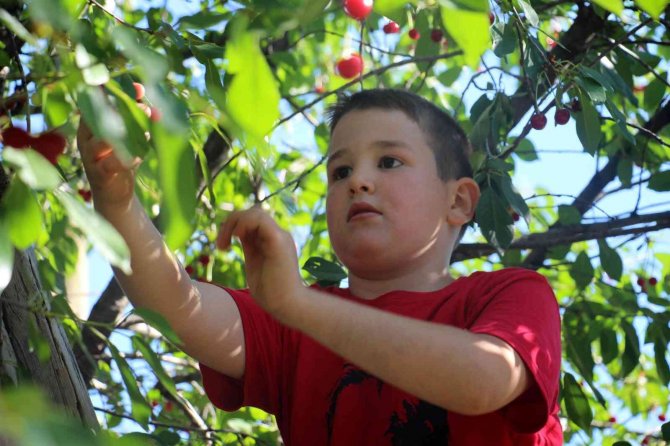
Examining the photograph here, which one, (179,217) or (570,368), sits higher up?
(570,368)

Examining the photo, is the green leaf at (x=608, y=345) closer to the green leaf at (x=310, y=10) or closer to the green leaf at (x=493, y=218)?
the green leaf at (x=493, y=218)

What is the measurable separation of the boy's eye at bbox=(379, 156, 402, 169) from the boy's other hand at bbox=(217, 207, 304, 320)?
61 centimetres

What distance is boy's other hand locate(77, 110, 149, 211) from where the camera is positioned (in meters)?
1.32

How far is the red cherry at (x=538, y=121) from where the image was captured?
2193 mm

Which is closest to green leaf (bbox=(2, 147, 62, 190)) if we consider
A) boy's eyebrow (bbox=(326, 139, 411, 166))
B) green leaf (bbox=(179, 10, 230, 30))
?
green leaf (bbox=(179, 10, 230, 30))

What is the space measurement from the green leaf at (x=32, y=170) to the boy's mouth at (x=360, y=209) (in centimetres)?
92

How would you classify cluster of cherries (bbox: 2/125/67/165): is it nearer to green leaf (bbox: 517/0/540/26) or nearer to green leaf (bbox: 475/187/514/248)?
green leaf (bbox: 517/0/540/26)

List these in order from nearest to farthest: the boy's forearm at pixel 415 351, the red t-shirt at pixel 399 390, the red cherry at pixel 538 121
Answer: the boy's forearm at pixel 415 351
the red t-shirt at pixel 399 390
the red cherry at pixel 538 121

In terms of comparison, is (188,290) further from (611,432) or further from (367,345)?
(611,432)

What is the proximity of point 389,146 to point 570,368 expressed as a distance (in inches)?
87.3

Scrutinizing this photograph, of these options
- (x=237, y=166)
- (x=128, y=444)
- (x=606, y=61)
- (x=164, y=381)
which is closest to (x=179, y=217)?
(x=128, y=444)

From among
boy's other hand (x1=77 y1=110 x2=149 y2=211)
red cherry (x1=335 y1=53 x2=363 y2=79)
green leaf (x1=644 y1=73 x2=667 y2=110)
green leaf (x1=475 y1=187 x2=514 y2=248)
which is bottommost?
boy's other hand (x1=77 y1=110 x2=149 y2=211)

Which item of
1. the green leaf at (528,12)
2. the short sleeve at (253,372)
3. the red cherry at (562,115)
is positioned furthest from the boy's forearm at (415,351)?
the red cherry at (562,115)

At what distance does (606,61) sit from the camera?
257 centimetres
